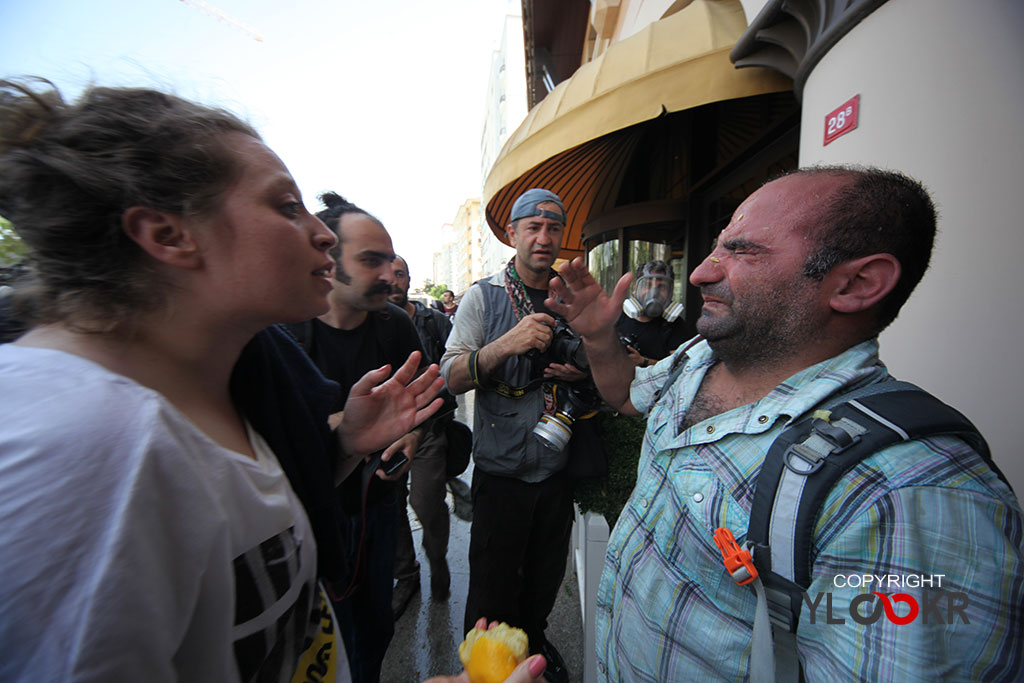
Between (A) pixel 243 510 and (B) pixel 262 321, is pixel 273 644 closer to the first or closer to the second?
(A) pixel 243 510

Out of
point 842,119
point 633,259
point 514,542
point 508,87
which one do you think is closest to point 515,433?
point 514,542

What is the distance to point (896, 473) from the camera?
806 mm

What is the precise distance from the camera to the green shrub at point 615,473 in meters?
2.05

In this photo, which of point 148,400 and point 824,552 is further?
point 824,552

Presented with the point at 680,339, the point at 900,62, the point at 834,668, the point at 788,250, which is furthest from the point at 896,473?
the point at 680,339

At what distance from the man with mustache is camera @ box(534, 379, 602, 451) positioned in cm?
69

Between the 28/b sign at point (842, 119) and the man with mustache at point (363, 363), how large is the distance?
2227 millimetres

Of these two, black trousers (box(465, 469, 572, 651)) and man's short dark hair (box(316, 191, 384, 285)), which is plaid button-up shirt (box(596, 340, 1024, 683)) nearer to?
black trousers (box(465, 469, 572, 651))

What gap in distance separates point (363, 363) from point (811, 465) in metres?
1.76

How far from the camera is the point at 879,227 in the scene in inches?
41.4

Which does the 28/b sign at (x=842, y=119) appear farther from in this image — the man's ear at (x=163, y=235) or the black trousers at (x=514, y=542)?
the man's ear at (x=163, y=235)

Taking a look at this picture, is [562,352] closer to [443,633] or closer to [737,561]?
[737,561]

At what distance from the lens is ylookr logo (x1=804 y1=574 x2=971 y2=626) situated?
74 centimetres

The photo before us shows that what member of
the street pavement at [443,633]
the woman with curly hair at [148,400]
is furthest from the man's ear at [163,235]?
the street pavement at [443,633]
